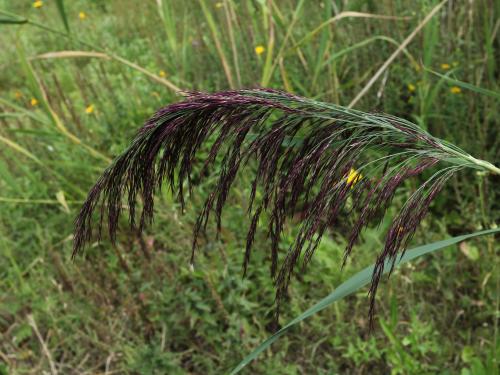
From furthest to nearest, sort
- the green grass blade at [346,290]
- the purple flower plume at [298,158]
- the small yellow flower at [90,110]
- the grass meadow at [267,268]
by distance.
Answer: the small yellow flower at [90,110] < the grass meadow at [267,268] < the green grass blade at [346,290] < the purple flower plume at [298,158]

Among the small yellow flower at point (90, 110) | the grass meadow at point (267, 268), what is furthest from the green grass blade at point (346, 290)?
the small yellow flower at point (90, 110)

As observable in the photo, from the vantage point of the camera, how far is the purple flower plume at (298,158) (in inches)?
28.0

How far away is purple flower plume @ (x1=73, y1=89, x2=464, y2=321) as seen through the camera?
28.0 inches

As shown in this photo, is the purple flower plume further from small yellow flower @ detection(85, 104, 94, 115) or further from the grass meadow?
small yellow flower @ detection(85, 104, 94, 115)

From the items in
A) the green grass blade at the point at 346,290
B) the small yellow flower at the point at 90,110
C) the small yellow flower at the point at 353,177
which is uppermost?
the small yellow flower at the point at 353,177

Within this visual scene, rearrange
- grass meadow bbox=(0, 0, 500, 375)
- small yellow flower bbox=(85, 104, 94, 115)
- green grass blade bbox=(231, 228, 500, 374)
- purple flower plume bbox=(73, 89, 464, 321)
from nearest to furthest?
purple flower plume bbox=(73, 89, 464, 321), green grass blade bbox=(231, 228, 500, 374), grass meadow bbox=(0, 0, 500, 375), small yellow flower bbox=(85, 104, 94, 115)

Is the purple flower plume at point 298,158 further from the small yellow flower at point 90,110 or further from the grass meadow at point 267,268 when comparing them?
the small yellow flower at point 90,110

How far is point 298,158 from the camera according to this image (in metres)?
0.79

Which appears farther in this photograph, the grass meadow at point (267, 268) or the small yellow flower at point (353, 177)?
the grass meadow at point (267, 268)

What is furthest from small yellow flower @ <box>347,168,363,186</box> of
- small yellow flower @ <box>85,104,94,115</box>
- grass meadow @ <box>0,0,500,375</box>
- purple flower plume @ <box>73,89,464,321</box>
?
small yellow flower @ <box>85,104,94,115</box>

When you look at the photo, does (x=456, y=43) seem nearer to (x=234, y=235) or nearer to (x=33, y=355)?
(x=234, y=235)

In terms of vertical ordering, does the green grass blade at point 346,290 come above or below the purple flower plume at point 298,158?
below

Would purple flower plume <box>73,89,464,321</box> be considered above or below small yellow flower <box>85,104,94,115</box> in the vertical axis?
above

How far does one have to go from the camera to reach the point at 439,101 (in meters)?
2.62
